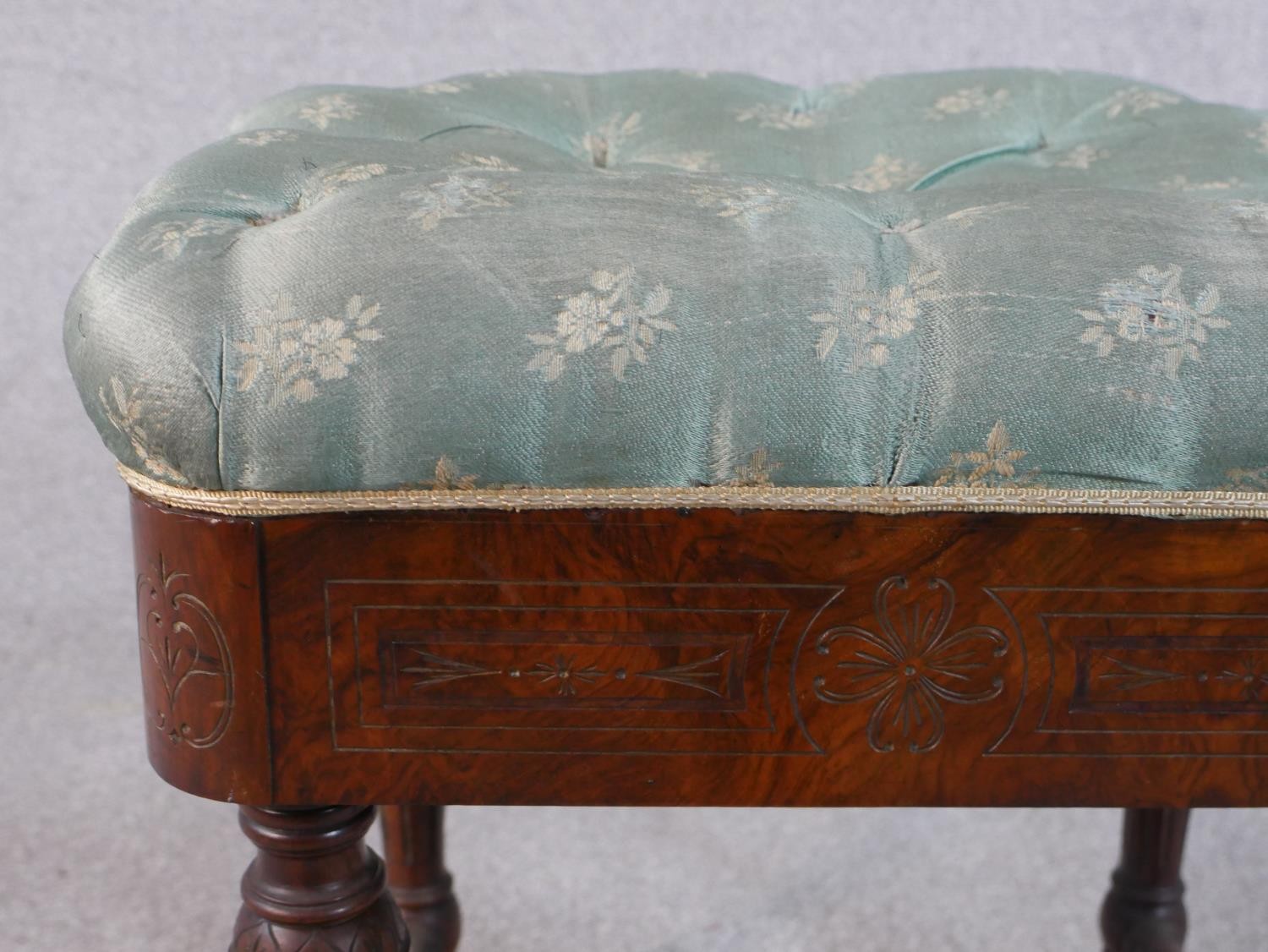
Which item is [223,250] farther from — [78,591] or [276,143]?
[78,591]

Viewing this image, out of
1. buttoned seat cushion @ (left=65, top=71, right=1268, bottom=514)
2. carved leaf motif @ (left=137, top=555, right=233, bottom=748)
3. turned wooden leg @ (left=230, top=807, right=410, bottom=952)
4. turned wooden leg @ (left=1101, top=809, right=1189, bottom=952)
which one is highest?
buttoned seat cushion @ (left=65, top=71, right=1268, bottom=514)

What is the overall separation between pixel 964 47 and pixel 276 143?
0.81m

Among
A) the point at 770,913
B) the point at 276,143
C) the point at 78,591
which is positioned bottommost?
the point at 770,913

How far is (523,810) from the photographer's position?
3.69 feet

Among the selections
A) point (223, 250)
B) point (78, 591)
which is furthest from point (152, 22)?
point (223, 250)

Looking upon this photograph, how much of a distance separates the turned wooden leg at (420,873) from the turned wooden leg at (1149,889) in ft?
1.34

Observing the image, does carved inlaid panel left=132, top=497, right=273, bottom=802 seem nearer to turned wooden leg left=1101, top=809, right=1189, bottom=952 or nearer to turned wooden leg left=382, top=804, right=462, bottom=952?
turned wooden leg left=382, top=804, right=462, bottom=952

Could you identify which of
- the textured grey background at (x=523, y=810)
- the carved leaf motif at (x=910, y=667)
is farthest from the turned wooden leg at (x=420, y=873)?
the carved leaf motif at (x=910, y=667)

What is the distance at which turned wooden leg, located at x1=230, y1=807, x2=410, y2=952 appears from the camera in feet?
1.71

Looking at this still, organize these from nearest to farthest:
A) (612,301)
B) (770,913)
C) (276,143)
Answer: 1. (612,301)
2. (276,143)
3. (770,913)

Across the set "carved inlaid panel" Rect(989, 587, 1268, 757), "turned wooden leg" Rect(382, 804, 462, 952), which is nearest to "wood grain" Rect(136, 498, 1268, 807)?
"carved inlaid panel" Rect(989, 587, 1268, 757)

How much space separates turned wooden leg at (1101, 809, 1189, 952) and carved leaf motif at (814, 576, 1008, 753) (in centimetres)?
43

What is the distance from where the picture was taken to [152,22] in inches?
49.3

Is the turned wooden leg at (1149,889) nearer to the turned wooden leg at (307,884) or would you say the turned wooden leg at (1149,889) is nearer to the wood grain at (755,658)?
the wood grain at (755,658)
